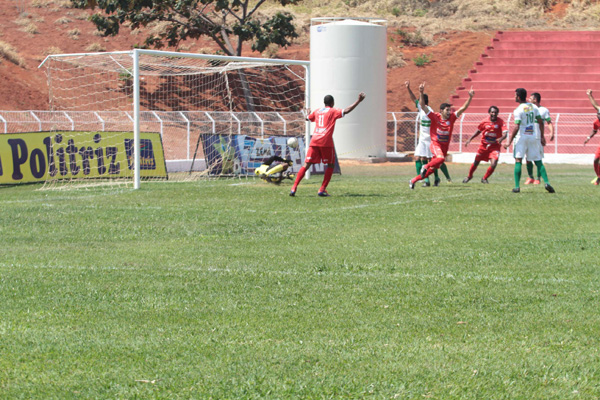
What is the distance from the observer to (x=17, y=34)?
46875 mm

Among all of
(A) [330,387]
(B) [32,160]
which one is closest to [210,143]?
(B) [32,160]

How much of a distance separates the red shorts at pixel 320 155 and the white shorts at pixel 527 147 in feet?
11.9

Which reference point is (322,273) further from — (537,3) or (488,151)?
(537,3)

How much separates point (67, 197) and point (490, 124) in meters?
9.12

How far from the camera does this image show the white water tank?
3103 centimetres

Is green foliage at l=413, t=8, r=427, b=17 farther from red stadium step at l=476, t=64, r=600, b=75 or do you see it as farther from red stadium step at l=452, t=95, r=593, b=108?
red stadium step at l=452, t=95, r=593, b=108

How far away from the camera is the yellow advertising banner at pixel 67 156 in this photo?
760 inches

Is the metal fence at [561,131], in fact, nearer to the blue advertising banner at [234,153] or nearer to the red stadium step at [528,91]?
the red stadium step at [528,91]

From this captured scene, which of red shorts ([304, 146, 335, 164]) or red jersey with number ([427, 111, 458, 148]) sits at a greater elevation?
red jersey with number ([427, 111, 458, 148])

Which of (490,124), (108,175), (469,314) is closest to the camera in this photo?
(469,314)

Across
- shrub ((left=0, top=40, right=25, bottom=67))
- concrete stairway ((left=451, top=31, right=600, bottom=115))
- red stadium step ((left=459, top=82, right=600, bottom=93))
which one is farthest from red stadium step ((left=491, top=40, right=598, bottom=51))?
shrub ((left=0, top=40, right=25, bottom=67))

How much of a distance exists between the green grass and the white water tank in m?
18.0

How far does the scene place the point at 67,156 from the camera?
19969mm

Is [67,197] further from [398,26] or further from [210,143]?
[398,26]
